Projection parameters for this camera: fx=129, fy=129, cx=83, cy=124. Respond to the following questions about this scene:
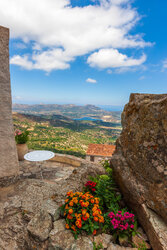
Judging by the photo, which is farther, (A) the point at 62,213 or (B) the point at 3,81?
(B) the point at 3,81

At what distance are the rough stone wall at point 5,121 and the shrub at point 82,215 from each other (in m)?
2.80

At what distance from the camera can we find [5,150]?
4.20 metres

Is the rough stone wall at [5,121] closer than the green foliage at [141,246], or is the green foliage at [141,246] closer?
the green foliage at [141,246]

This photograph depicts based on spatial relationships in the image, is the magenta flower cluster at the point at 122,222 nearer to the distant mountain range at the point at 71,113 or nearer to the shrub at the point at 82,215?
the shrub at the point at 82,215

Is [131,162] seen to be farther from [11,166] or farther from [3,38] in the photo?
[3,38]

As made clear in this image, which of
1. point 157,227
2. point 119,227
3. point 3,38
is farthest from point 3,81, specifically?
point 157,227

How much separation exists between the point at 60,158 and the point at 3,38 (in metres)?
5.46

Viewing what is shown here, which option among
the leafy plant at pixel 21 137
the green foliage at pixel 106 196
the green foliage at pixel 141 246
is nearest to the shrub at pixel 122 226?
the green foliage at pixel 141 246

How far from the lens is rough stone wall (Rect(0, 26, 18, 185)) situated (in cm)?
373

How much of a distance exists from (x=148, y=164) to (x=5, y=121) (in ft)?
13.4

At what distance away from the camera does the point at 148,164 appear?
2.40 metres

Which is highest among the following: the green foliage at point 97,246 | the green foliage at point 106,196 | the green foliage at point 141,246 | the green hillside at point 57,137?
the green foliage at point 106,196

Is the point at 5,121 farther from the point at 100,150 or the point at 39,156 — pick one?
the point at 100,150

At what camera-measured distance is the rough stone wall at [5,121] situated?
373cm
